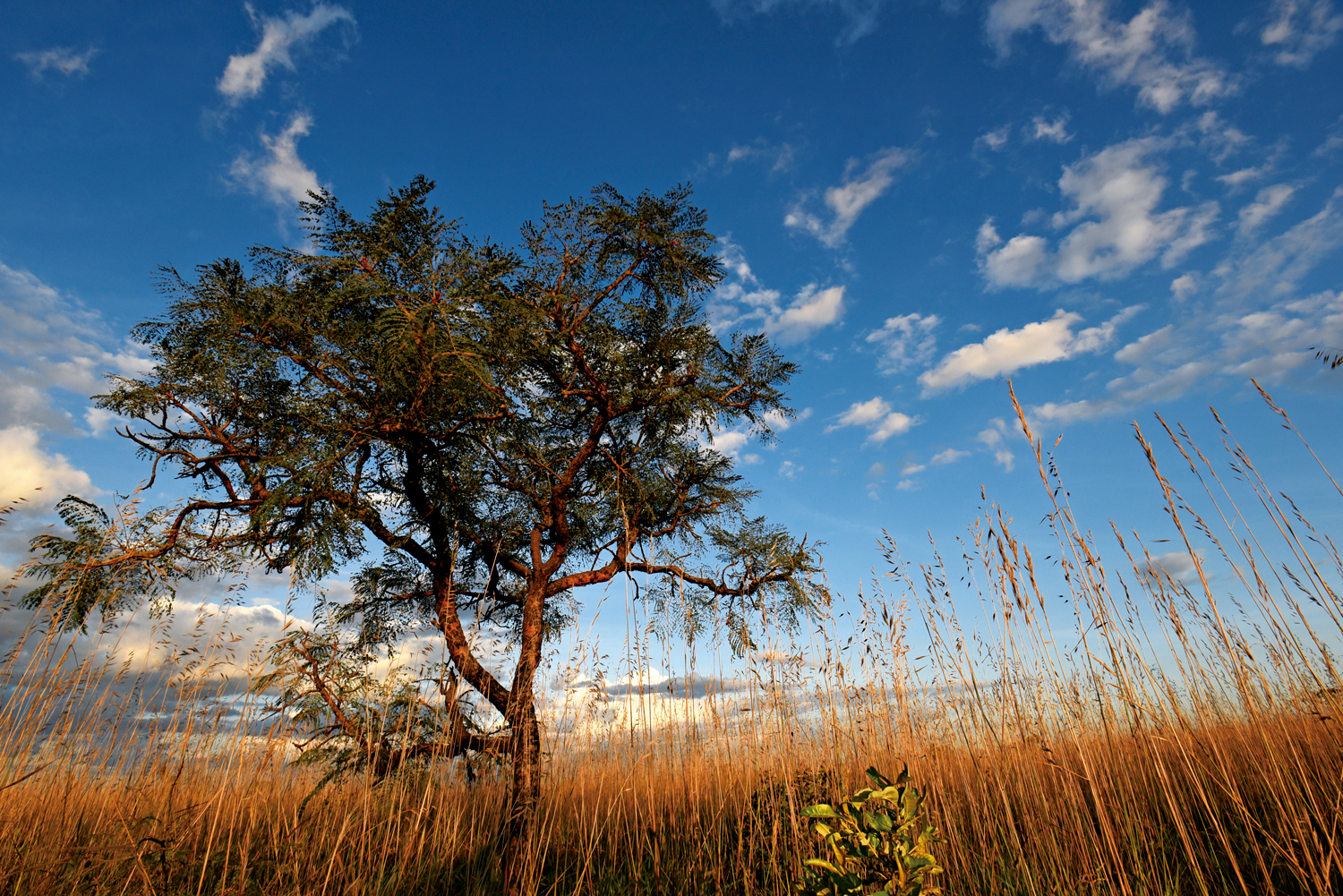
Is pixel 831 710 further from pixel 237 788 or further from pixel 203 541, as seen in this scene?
pixel 203 541

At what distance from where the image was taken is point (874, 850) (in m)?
1.52

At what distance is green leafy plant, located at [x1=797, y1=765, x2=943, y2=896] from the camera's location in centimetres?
146

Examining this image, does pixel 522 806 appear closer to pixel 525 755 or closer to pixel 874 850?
pixel 525 755

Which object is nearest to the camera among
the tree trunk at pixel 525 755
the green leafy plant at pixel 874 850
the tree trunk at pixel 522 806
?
the green leafy plant at pixel 874 850

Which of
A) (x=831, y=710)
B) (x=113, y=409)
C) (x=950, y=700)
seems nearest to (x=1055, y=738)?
(x=950, y=700)

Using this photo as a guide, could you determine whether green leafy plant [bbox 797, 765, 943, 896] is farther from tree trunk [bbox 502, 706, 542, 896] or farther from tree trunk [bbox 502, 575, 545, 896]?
tree trunk [bbox 502, 706, 542, 896]

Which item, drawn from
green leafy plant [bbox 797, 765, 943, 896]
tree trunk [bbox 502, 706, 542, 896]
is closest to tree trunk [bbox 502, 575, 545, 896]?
tree trunk [bbox 502, 706, 542, 896]

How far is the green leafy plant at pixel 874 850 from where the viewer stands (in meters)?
1.46

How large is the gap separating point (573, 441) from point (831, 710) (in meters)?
4.83

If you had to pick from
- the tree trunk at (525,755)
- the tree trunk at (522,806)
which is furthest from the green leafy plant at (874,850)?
the tree trunk at (522,806)

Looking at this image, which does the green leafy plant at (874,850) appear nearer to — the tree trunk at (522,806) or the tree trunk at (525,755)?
the tree trunk at (525,755)

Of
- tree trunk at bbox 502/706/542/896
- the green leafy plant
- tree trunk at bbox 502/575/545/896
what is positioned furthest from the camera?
tree trunk at bbox 502/575/545/896

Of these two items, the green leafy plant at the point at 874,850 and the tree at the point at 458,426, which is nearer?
the green leafy plant at the point at 874,850

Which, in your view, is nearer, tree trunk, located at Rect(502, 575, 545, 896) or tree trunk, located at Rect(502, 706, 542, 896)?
tree trunk, located at Rect(502, 706, 542, 896)
